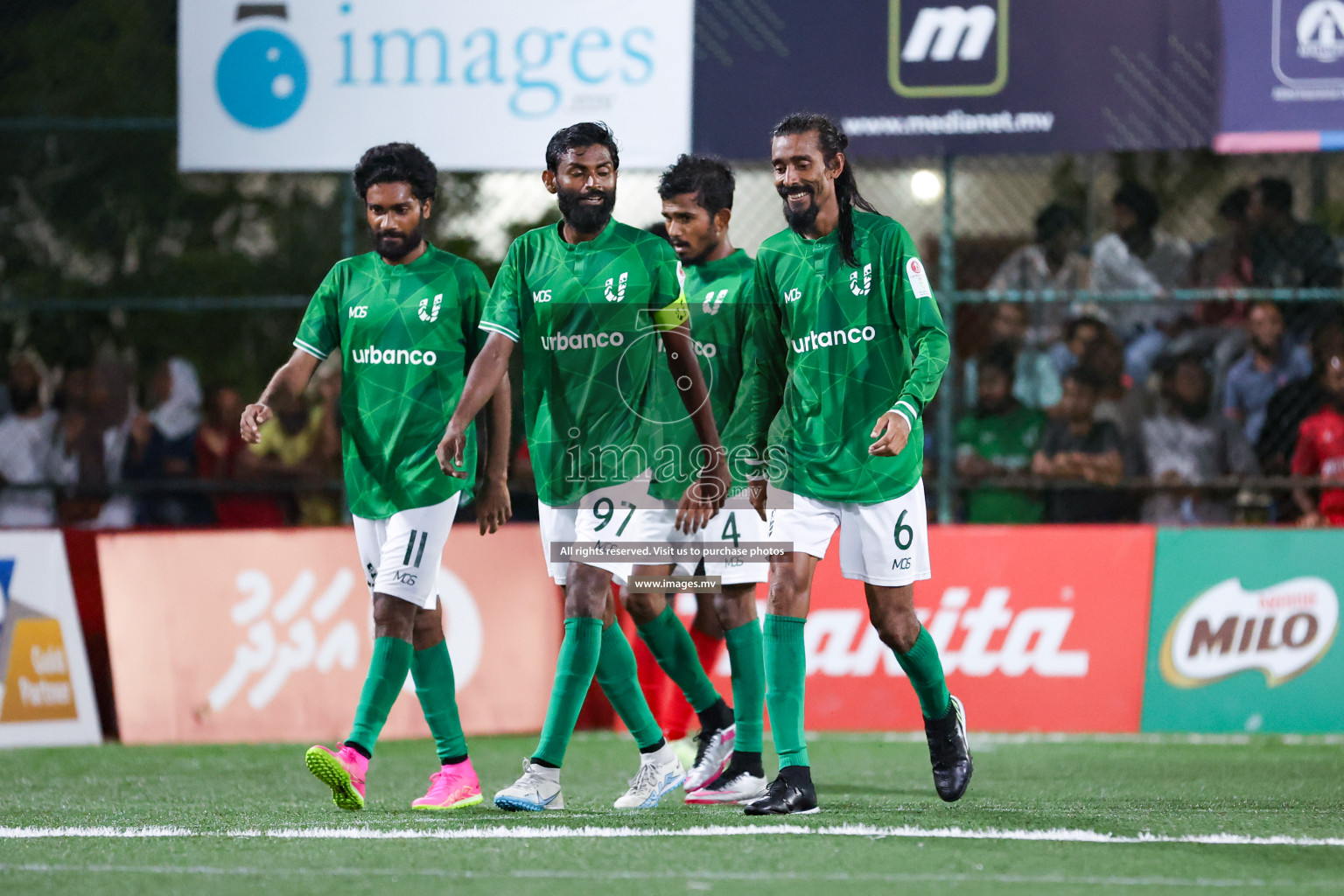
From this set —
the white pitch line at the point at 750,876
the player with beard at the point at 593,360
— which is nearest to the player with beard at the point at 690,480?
the player with beard at the point at 593,360

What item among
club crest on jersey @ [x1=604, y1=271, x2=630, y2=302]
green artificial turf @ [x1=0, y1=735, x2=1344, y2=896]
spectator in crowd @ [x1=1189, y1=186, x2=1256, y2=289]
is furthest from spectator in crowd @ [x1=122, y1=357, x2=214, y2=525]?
spectator in crowd @ [x1=1189, y1=186, x2=1256, y2=289]

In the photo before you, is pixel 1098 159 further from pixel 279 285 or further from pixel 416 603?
pixel 416 603

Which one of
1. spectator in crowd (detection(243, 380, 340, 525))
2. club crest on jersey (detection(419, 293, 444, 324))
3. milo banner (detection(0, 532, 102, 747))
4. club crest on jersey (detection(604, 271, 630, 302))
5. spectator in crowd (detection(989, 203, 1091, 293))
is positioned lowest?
milo banner (detection(0, 532, 102, 747))

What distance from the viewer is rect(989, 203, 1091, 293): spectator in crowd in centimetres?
990

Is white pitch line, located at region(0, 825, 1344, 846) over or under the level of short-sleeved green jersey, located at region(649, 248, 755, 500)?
under

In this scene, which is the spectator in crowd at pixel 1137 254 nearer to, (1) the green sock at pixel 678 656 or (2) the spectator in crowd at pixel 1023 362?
(2) the spectator in crowd at pixel 1023 362

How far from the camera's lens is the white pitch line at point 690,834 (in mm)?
4559

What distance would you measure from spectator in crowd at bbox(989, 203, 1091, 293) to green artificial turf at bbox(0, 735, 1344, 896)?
3342 millimetres

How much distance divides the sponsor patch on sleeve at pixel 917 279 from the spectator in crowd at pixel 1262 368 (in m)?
4.90

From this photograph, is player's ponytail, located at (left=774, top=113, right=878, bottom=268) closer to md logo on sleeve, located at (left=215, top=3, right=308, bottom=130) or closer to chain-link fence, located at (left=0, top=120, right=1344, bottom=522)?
chain-link fence, located at (left=0, top=120, right=1344, bottom=522)

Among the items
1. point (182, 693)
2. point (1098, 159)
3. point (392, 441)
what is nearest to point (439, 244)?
point (182, 693)

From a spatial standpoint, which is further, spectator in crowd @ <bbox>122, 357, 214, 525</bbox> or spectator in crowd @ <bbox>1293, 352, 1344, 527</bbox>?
spectator in crowd @ <bbox>122, 357, 214, 525</bbox>

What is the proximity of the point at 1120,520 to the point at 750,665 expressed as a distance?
13.2 ft

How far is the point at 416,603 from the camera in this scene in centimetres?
562
